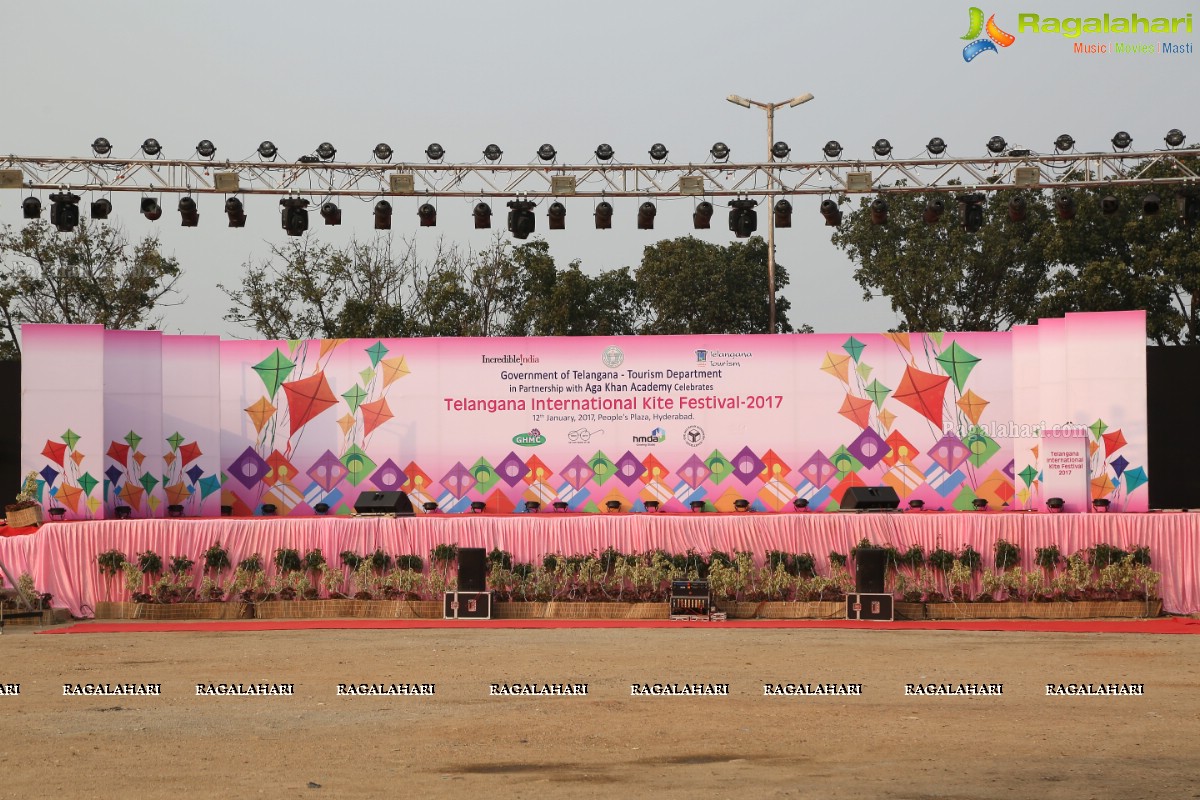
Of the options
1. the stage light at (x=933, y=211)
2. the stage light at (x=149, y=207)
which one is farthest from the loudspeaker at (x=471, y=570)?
the stage light at (x=933, y=211)

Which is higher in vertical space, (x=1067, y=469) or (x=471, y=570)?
(x=1067, y=469)

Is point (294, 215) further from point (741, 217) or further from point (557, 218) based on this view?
point (741, 217)

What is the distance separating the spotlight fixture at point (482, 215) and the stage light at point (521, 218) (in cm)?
38

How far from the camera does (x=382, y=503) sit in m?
20.5

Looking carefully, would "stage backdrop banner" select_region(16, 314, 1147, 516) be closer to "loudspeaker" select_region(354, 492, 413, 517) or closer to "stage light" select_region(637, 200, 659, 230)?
"loudspeaker" select_region(354, 492, 413, 517)

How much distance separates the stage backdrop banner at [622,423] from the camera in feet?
71.8

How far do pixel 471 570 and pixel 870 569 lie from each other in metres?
4.74

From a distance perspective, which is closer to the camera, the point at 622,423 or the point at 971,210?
the point at 971,210

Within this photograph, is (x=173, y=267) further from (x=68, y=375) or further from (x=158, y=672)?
(x=158, y=672)

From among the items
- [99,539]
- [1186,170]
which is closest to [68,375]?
[99,539]

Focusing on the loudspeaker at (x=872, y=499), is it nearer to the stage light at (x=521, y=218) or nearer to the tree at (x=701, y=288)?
the stage light at (x=521, y=218)

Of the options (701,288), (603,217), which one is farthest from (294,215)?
(701,288)

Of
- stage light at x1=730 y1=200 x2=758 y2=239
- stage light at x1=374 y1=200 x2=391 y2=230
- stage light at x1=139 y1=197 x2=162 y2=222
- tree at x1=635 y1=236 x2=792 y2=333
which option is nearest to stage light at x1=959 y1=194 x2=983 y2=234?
stage light at x1=730 y1=200 x2=758 y2=239

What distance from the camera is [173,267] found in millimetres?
37562
